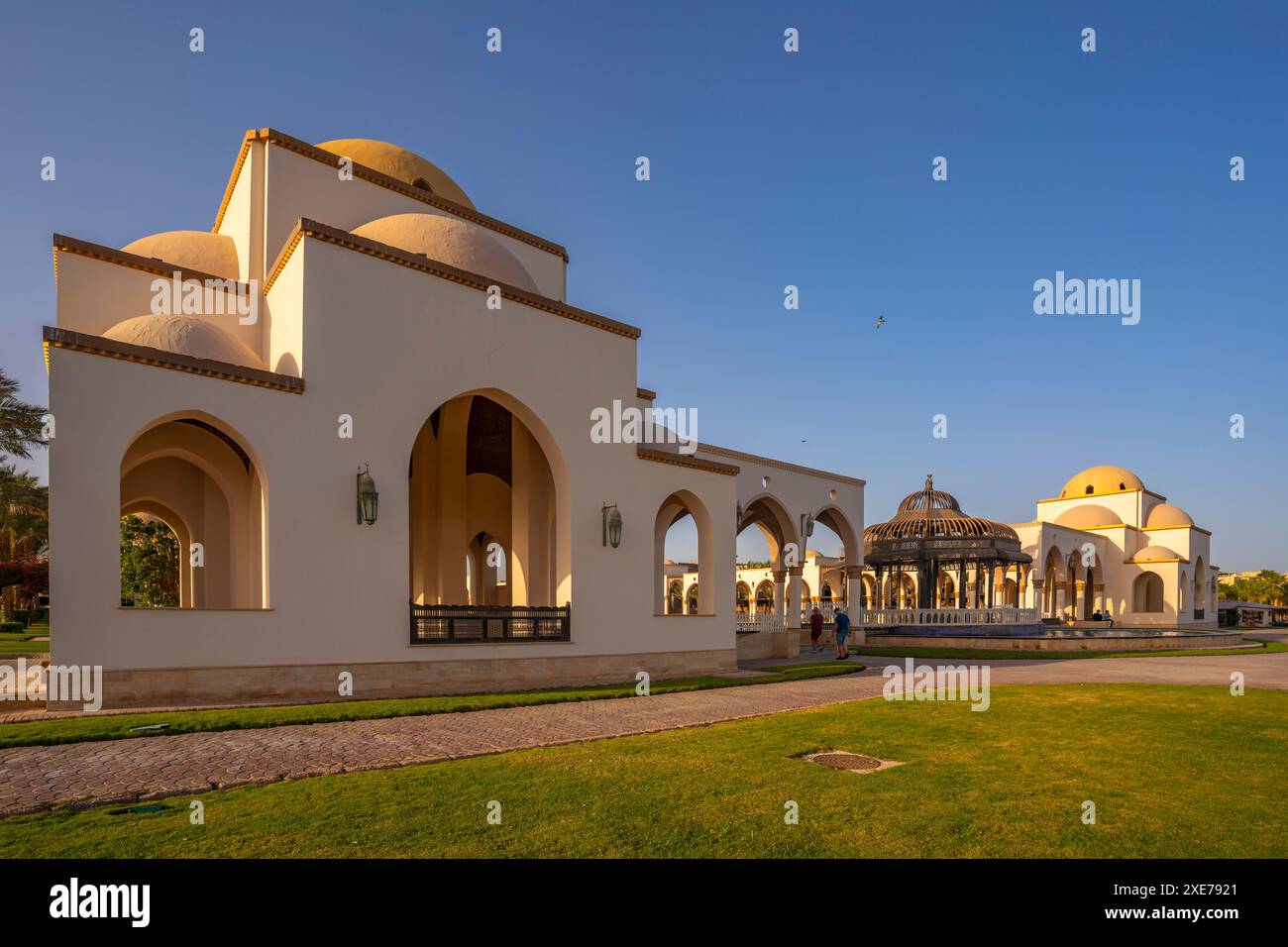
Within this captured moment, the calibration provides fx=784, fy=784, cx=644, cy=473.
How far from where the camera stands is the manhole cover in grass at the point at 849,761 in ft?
23.0

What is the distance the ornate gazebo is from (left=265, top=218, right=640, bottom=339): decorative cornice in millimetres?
21704

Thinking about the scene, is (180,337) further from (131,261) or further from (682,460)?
(682,460)

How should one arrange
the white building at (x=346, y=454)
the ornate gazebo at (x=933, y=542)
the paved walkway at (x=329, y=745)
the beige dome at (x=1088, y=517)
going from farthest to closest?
the beige dome at (x=1088, y=517) → the ornate gazebo at (x=933, y=542) → the white building at (x=346, y=454) → the paved walkway at (x=329, y=745)

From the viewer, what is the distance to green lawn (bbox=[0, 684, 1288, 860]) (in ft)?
15.6

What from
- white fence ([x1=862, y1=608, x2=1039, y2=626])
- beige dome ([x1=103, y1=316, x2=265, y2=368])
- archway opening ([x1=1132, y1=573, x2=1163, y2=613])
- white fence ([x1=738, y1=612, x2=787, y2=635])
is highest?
beige dome ([x1=103, y1=316, x2=265, y2=368])

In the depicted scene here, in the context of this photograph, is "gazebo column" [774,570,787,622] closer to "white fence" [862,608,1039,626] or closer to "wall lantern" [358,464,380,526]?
"white fence" [862,608,1039,626]

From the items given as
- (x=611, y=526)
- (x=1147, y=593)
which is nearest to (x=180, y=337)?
(x=611, y=526)

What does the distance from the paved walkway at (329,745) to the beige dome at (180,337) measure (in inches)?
266

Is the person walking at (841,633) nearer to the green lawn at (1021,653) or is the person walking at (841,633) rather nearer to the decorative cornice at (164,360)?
the green lawn at (1021,653)

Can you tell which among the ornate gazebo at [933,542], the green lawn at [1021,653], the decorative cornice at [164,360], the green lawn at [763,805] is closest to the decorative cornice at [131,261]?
the decorative cornice at [164,360]

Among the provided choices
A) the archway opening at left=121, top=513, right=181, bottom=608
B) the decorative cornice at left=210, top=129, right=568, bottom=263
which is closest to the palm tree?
the archway opening at left=121, top=513, right=181, bottom=608
